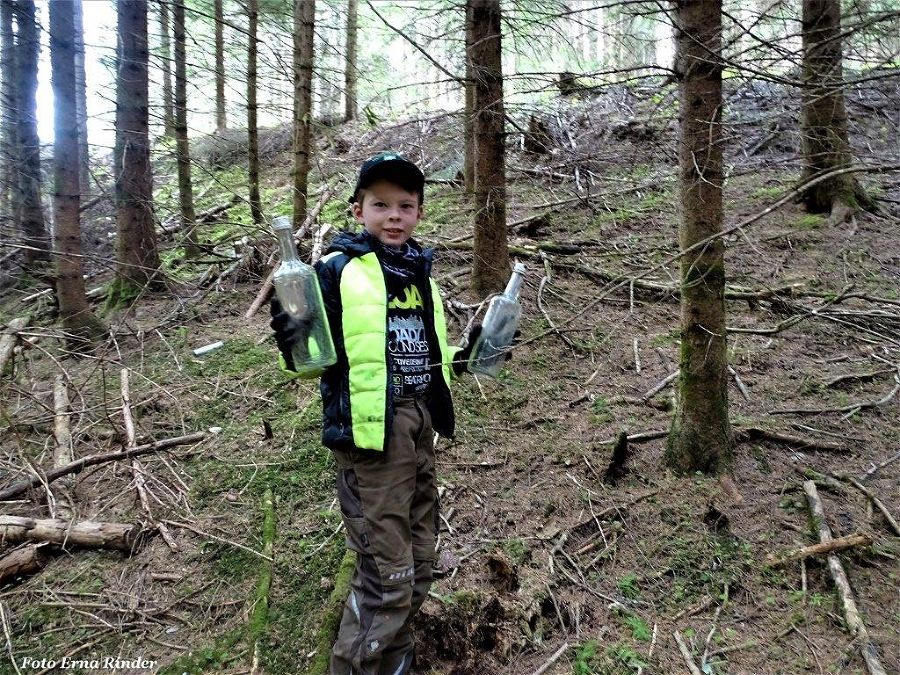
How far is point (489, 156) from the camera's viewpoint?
5348 mm

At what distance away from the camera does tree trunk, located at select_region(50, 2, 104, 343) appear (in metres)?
6.06

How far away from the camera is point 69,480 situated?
412 cm

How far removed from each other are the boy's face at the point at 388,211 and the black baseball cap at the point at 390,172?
2cm

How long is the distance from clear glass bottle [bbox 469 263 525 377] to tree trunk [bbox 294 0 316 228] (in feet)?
17.8

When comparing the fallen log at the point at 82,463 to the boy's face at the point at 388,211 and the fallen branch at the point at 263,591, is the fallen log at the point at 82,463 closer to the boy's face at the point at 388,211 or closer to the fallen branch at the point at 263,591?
the fallen branch at the point at 263,591

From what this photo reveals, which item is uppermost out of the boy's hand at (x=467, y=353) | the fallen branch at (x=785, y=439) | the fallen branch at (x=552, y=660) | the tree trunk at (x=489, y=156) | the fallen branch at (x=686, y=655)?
the tree trunk at (x=489, y=156)

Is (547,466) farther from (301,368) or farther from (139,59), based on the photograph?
(139,59)

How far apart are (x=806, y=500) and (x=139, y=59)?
325 inches

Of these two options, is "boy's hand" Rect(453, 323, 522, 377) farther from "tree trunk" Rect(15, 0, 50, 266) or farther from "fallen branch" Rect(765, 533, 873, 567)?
"tree trunk" Rect(15, 0, 50, 266)

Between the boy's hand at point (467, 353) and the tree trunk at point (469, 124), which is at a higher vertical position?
the tree trunk at point (469, 124)

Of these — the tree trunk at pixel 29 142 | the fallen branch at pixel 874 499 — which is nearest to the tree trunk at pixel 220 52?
the tree trunk at pixel 29 142

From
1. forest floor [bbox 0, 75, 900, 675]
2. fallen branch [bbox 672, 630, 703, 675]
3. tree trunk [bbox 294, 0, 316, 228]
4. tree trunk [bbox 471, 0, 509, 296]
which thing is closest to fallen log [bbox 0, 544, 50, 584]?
forest floor [bbox 0, 75, 900, 675]

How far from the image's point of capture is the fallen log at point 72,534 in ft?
11.6

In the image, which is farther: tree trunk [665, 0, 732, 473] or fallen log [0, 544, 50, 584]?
fallen log [0, 544, 50, 584]
